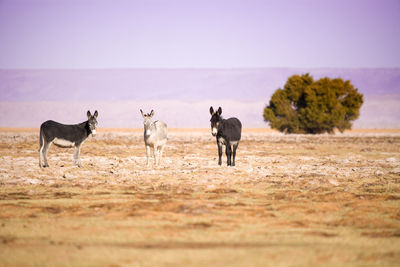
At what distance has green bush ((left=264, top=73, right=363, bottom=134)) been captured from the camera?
184 feet

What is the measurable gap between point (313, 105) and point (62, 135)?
43.0 meters

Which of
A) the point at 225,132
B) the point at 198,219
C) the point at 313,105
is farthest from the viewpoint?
the point at 313,105

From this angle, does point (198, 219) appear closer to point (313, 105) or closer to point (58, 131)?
point (58, 131)

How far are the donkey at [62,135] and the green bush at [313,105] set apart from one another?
41.7 meters

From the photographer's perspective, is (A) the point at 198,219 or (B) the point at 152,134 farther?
(B) the point at 152,134

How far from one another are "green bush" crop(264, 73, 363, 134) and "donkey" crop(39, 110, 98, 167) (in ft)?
137

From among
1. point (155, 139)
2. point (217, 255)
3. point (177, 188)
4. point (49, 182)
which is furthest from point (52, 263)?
point (155, 139)

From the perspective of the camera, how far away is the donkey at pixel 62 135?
683 inches

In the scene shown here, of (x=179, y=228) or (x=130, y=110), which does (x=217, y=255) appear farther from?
(x=130, y=110)

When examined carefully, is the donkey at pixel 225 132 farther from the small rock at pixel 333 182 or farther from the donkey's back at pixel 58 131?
the donkey's back at pixel 58 131

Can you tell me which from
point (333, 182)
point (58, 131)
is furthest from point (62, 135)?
point (333, 182)

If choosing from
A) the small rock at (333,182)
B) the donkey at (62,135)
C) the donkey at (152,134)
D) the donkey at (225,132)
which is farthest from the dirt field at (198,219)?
the donkey at (152,134)

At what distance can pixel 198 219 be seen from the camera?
8383 mm

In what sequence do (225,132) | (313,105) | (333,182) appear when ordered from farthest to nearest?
(313,105), (225,132), (333,182)
